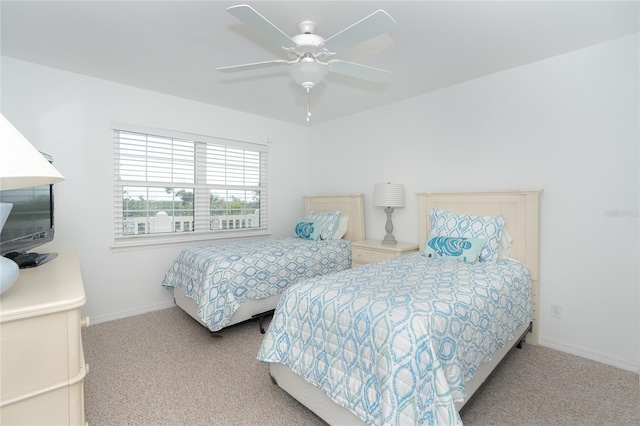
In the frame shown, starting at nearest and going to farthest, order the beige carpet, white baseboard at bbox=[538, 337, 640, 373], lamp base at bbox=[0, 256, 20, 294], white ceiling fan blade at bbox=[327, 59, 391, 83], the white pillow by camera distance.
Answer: lamp base at bbox=[0, 256, 20, 294] → the beige carpet → white ceiling fan blade at bbox=[327, 59, 391, 83] → white baseboard at bbox=[538, 337, 640, 373] → the white pillow

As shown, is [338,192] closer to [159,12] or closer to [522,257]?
[522,257]

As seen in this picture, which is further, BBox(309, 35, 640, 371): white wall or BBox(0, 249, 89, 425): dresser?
BBox(309, 35, 640, 371): white wall

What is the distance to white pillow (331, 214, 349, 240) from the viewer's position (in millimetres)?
3982

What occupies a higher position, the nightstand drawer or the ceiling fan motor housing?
the ceiling fan motor housing

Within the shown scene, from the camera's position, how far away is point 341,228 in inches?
159

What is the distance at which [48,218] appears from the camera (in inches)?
90.4

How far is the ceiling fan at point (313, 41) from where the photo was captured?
4.87 feet

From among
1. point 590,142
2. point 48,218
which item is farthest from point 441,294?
point 48,218

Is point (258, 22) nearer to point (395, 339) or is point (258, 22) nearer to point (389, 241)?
point (395, 339)

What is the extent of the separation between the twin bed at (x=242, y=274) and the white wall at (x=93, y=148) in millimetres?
384

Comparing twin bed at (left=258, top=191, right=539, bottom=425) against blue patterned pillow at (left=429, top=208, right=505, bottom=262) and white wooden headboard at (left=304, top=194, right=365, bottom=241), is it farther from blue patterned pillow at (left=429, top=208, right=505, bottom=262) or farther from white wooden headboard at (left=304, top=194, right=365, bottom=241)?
white wooden headboard at (left=304, top=194, right=365, bottom=241)

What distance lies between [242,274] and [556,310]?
2.69 m

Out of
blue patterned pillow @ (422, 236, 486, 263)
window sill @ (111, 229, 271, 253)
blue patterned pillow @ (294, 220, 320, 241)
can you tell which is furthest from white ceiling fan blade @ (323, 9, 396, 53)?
window sill @ (111, 229, 271, 253)

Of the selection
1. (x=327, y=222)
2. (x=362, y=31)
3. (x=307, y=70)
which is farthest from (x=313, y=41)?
(x=327, y=222)
